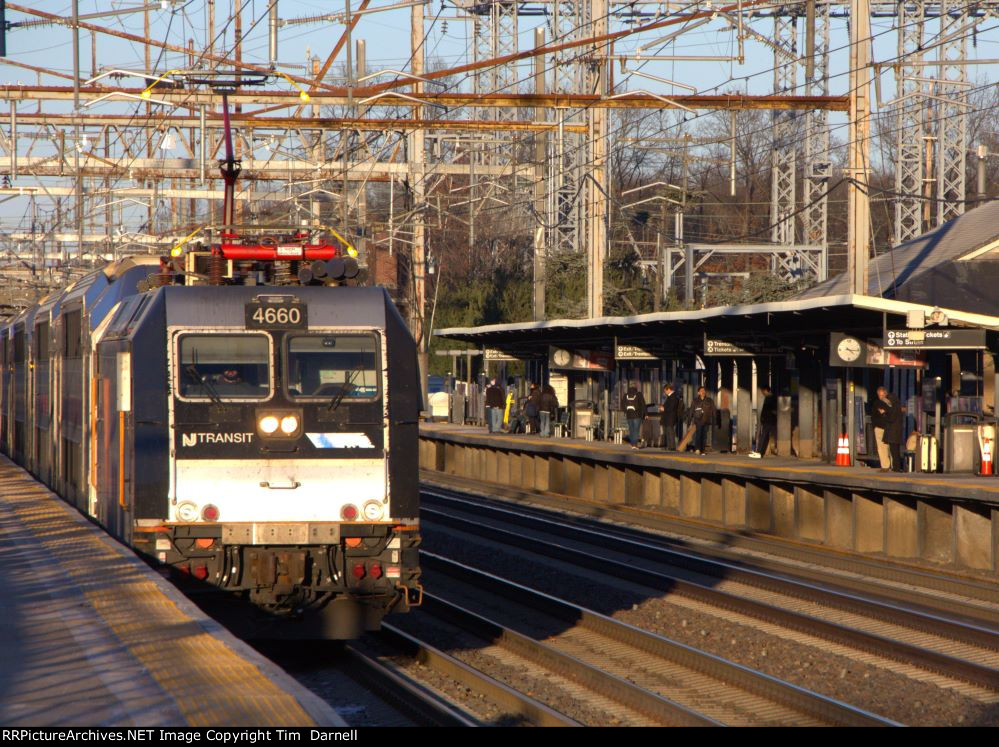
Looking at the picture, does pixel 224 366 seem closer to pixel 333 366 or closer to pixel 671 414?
pixel 333 366

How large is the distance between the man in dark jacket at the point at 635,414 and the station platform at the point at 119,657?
61.0 ft

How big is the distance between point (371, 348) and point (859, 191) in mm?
12362

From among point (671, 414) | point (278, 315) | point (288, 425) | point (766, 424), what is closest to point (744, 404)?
point (766, 424)

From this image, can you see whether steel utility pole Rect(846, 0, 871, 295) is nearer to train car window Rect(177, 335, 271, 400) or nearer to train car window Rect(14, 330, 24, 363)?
train car window Rect(177, 335, 271, 400)

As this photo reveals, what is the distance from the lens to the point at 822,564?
19.3 metres

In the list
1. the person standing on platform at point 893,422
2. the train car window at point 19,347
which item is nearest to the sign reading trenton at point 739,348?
the person standing on platform at point 893,422

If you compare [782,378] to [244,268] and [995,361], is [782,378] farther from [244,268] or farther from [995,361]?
[244,268]

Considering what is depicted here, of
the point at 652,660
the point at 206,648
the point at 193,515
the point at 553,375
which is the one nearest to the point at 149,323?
the point at 193,515

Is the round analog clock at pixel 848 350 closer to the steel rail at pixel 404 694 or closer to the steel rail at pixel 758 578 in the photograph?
the steel rail at pixel 758 578

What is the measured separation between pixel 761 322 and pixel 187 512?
1444cm

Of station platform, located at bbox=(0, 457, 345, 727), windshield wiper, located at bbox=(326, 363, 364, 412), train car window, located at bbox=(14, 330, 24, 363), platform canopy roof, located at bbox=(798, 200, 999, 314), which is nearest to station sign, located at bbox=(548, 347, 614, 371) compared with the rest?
platform canopy roof, located at bbox=(798, 200, 999, 314)

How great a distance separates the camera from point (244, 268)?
1325cm

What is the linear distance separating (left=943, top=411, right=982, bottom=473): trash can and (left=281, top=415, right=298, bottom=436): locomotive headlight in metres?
12.8

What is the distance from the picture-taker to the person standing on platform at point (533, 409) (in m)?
36.9
